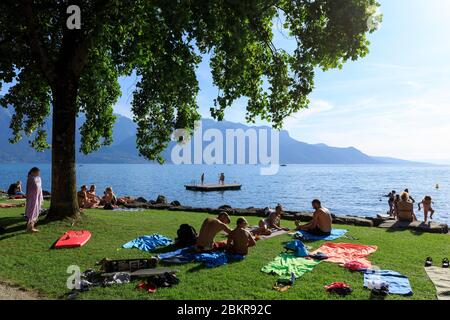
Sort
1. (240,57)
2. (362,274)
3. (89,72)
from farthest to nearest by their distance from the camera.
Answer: (89,72)
(240,57)
(362,274)

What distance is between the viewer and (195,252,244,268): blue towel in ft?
38.1

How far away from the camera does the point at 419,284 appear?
9.92 m

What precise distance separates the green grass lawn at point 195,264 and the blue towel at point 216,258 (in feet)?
0.89

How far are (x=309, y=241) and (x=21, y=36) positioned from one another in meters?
14.8

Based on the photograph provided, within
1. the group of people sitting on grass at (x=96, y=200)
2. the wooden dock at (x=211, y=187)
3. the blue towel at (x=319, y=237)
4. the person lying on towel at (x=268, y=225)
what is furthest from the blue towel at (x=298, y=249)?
the wooden dock at (x=211, y=187)

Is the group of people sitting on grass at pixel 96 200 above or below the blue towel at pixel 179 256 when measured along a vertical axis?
above

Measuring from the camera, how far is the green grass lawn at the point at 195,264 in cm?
918

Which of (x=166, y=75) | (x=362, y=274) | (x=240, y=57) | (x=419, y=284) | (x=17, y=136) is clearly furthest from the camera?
(x=17, y=136)

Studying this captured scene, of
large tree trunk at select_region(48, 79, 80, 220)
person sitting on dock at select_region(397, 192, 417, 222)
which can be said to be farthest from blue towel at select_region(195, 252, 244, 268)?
person sitting on dock at select_region(397, 192, 417, 222)

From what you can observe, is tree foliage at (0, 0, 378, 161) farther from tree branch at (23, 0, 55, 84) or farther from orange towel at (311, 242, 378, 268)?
orange towel at (311, 242, 378, 268)

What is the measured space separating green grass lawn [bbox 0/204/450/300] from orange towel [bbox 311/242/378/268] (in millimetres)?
363

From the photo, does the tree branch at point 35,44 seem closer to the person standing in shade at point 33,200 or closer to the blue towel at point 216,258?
the person standing in shade at point 33,200
